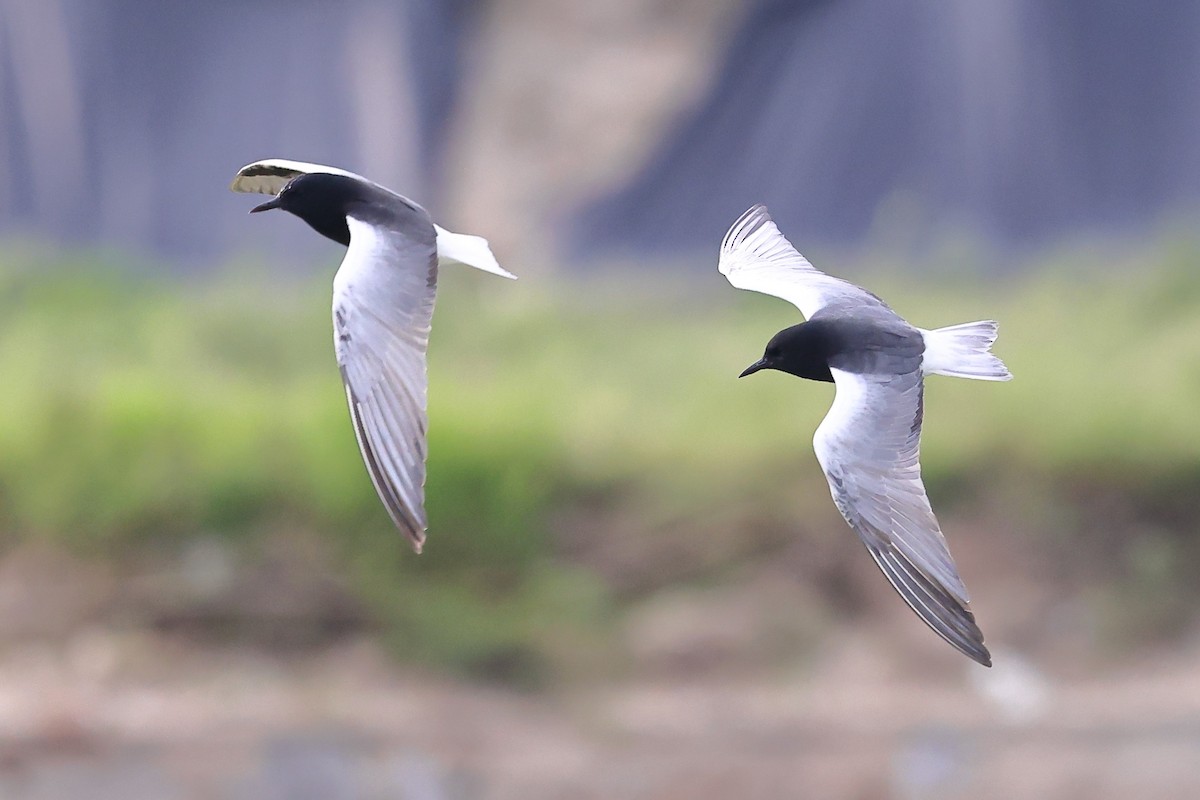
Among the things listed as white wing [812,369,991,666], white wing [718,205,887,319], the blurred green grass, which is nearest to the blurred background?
the blurred green grass

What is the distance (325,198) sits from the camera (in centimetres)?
376

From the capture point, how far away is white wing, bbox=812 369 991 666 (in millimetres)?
3447

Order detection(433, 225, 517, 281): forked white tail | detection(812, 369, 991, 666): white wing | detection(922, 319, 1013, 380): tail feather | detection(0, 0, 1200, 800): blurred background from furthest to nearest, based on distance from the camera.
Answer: detection(0, 0, 1200, 800): blurred background < detection(433, 225, 517, 281): forked white tail < detection(922, 319, 1013, 380): tail feather < detection(812, 369, 991, 666): white wing

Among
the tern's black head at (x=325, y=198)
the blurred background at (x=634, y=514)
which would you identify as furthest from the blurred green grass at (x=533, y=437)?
the tern's black head at (x=325, y=198)

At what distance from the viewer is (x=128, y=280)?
336 inches

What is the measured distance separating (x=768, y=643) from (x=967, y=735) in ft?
2.54

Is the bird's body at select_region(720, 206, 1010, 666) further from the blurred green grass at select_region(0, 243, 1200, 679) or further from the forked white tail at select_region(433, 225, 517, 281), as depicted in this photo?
the blurred green grass at select_region(0, 243, 1200, 679)

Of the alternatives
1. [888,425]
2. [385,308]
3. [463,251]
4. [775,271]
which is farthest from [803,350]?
[385,308]

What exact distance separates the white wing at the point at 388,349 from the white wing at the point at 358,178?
4.8 inches

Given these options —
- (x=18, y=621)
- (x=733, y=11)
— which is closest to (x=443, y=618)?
(x=18, y=621)

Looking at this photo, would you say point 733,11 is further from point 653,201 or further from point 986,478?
point 986,478

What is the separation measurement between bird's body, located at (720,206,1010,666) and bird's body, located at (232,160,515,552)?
23.8 inches

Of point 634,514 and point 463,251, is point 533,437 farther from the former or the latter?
point 463,251

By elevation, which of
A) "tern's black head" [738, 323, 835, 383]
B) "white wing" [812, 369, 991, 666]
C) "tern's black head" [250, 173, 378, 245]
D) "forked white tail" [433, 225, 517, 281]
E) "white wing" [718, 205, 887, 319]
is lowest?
"white wing" [812, 369, 991, 666]
